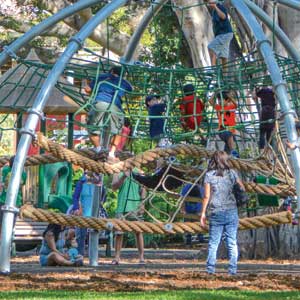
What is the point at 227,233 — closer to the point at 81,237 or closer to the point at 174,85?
the point at 174,85

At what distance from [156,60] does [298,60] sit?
8.53 meters

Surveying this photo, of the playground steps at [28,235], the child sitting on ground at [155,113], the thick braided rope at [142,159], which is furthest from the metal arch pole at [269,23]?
the playground steps at [28,235]

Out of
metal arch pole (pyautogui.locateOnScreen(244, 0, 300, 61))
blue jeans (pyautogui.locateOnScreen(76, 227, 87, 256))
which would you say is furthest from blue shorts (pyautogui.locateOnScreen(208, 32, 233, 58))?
blue jeans (pyautogui.locateOnScreen(76, 227, 87, 256))

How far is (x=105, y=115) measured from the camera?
15.6 metres

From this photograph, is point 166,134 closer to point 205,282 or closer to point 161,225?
point 161,225

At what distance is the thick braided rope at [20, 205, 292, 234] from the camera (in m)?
13.7

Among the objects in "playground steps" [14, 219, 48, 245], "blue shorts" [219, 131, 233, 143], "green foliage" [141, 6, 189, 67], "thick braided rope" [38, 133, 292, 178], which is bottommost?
Result: "playground steps" [14, 219, 48, 245]

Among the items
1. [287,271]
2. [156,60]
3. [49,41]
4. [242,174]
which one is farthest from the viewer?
[49,41]

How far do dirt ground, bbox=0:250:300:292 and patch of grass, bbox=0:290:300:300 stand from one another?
507 mm

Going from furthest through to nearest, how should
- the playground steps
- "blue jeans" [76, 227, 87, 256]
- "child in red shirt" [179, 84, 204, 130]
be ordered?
the playground steps
"blue jeans" [76, 227, 87, 256]
"child in red shirt" [179, 84, 204, 130]

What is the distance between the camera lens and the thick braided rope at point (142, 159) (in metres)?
14.6

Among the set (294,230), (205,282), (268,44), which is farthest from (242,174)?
(205,282)

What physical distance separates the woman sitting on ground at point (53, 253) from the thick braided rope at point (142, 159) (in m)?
1.34

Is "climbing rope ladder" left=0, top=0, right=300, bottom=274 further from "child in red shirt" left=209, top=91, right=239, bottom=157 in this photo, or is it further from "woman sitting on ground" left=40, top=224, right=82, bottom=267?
"woman sitting on ground" left=40, top=224, right=82, bottom=267
